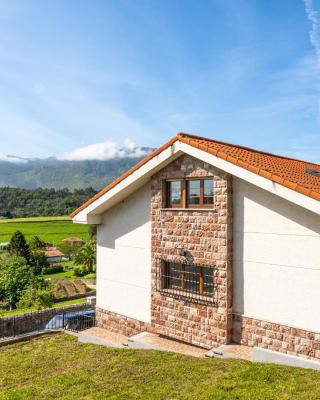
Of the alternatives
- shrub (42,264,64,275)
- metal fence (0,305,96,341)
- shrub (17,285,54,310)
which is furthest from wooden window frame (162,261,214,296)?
shrub (42,264,64,275)

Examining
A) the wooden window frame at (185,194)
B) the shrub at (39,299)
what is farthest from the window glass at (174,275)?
the shrub at (39,299)

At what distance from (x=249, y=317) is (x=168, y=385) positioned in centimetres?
360

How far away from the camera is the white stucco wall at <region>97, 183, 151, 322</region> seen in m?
13.3

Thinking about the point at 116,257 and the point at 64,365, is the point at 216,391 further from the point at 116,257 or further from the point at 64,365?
the point at 116,257

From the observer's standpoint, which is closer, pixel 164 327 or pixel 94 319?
pixel 164 327

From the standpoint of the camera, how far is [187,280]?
39.7 feet

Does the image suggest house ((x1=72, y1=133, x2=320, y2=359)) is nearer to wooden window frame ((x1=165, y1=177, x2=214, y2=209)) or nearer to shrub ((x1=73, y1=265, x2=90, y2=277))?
wooden window frame ((x1=165, y1=177, x2=214, y2=209))

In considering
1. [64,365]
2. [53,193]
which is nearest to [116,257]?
[64,365]

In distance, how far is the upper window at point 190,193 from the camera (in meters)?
11.5

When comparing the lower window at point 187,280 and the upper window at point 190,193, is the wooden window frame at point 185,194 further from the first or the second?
the lower window at point 187,280

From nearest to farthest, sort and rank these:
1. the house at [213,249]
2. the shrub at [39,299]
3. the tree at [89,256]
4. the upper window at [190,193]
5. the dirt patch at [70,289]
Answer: the house at [213,249]
the upper window at [190,193]
the shrub at [39,299]
the dirt patch at [70,289]
the tree at [89,256]

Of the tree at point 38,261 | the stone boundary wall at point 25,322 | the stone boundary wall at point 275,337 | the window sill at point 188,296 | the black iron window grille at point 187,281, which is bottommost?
the tree at point 38,261

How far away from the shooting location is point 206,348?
11367 mm

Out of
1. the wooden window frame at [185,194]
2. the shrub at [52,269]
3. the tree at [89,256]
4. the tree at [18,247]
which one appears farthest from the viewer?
the shrub at [52,269]
